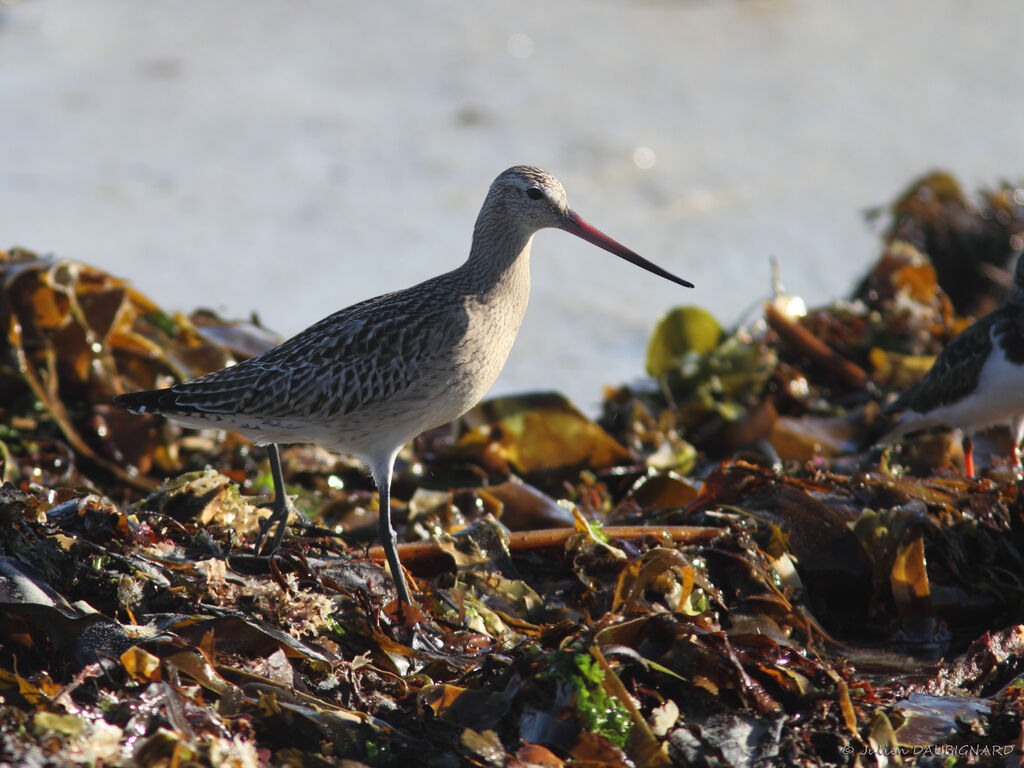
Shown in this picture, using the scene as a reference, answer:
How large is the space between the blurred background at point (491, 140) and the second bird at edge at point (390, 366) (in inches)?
94.4

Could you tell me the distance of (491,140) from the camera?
9.62 metres

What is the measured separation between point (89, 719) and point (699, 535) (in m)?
2.11

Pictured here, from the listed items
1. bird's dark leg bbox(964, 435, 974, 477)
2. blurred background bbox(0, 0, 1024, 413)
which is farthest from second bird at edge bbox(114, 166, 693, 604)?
blurred background bbox(0, 0, 1024, 413)

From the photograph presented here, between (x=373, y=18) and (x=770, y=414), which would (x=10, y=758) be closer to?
(x=770, y=414)

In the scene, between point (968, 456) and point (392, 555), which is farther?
point (968, 456)

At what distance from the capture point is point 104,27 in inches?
400

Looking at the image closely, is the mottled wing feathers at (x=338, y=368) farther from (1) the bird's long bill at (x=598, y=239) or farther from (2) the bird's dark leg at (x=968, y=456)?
(2) the bird's dark leg at (x=968, y=456)

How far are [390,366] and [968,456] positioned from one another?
116 inches

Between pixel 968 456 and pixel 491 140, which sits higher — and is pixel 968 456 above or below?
below
